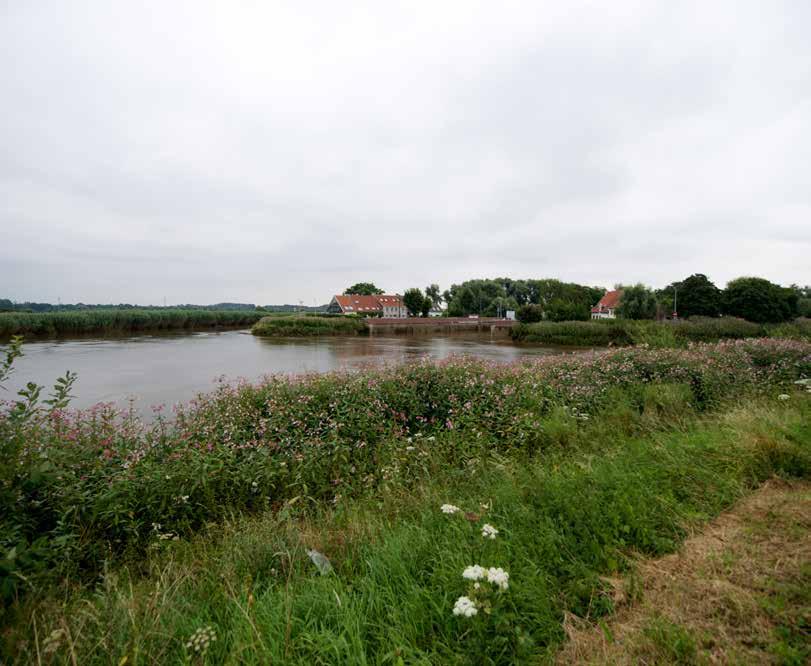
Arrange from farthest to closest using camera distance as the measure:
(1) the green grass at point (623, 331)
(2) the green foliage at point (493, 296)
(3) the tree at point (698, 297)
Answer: (2) the green foliage at point (493, 296) < (3) the tree at point (698, 297) < (1) the green grass at point (623, 331)

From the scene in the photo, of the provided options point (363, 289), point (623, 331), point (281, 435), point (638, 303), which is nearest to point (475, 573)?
point (281, 435)

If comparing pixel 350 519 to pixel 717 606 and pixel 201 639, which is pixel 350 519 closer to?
pixel 201 639

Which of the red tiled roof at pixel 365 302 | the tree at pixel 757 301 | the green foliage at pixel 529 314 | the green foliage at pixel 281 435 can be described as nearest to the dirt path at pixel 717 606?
the green foliage at pixel 281 435

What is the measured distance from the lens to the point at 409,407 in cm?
635

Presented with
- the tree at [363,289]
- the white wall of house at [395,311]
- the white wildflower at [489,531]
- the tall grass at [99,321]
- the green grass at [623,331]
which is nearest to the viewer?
the white wildflower at [489,531]

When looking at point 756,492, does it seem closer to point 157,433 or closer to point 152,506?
point 152,506

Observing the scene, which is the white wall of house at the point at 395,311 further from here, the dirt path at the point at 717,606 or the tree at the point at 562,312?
the dirt path at the point at 717,606

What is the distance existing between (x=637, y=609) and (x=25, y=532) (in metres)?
3.93

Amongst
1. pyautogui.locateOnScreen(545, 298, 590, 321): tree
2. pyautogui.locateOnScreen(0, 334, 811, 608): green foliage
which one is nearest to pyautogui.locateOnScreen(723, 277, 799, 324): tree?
pyautogui.locateOnScreen(545, 298, 590, 321): tree

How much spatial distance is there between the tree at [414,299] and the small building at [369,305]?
19.5 feet

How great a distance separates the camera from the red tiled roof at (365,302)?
88750mm

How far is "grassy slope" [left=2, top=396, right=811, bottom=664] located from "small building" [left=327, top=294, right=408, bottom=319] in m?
80.6

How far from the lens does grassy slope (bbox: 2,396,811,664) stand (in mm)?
1771

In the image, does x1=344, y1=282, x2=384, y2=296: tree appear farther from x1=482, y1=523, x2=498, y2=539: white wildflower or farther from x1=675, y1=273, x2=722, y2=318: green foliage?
x1=482, y1=523, x2=498, y2=539: white wildflower
